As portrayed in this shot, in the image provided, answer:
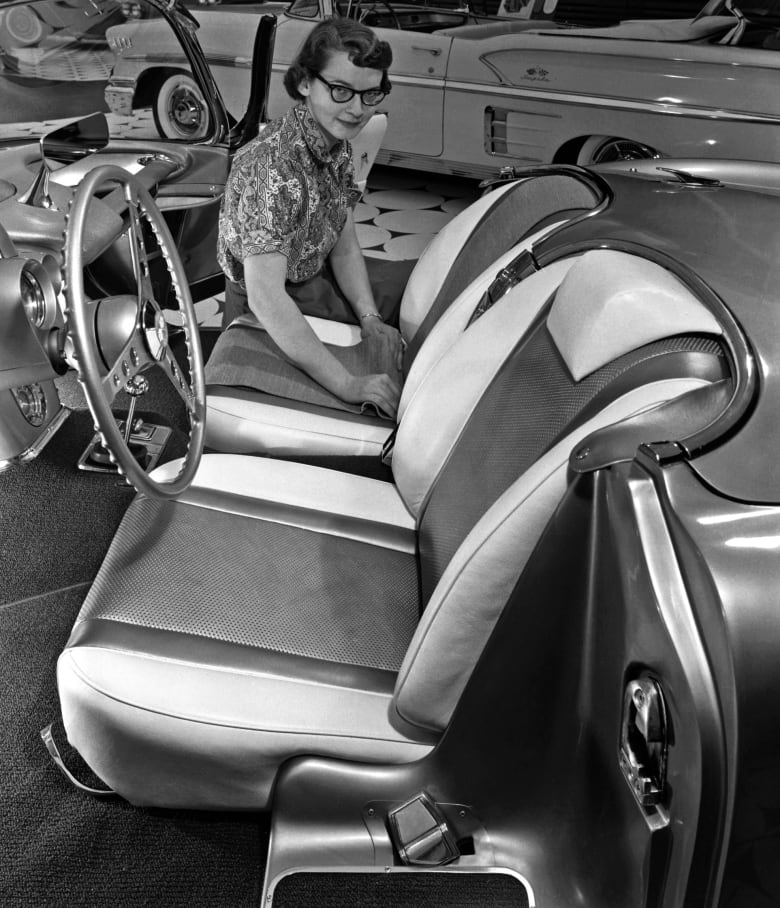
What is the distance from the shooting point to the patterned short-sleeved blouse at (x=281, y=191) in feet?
5.23

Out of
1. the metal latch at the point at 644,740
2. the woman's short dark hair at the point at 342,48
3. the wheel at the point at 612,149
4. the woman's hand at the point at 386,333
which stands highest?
the woman's short dark hair at the point at 342,48

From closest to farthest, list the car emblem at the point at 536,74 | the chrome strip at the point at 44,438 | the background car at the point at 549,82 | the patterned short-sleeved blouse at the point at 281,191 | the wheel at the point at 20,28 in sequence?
the patterned short-sleeved blouse at the point at 281,191 → the chrome strip at the point at 44,438 → the wheel at the point at 20,28 → the background car at the point at 549,82 → the car emblem at the point at 536,74

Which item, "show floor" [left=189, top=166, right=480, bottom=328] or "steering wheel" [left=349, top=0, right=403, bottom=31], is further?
"steering wheel" [left=349, top=0, right=403, bottom=31]

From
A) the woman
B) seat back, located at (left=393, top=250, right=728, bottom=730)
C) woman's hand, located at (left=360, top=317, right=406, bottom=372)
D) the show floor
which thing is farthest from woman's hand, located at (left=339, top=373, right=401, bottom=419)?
the show floor

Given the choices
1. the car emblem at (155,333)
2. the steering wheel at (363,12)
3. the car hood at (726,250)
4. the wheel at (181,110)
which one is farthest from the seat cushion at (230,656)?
the steering wheel at (363,12)

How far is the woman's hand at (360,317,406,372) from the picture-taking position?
5.96 ft

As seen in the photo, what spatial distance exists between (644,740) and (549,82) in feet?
10.6

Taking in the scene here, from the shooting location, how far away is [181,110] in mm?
2475

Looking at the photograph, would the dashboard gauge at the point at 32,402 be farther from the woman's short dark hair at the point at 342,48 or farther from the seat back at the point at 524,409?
the seat back at the point at 524,409

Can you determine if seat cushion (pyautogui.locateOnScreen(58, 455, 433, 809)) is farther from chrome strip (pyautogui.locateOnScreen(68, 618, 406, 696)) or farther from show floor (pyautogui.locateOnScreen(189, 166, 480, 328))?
show floor (pyautogui.locateOnScreen(189, 166, 480, 328))

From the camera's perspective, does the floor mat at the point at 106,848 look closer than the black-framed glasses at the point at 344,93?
Yes

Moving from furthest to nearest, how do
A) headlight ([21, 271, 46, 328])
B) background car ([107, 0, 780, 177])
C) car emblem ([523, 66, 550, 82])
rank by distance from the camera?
car emblem ([523, 66, 550, 82]), background car ([107, 0, 780, 177]), headlight ([21, 271, 46, 328])

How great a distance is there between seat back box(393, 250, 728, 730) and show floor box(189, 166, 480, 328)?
2.02 meters

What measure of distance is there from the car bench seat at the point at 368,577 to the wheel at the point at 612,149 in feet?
8.00
